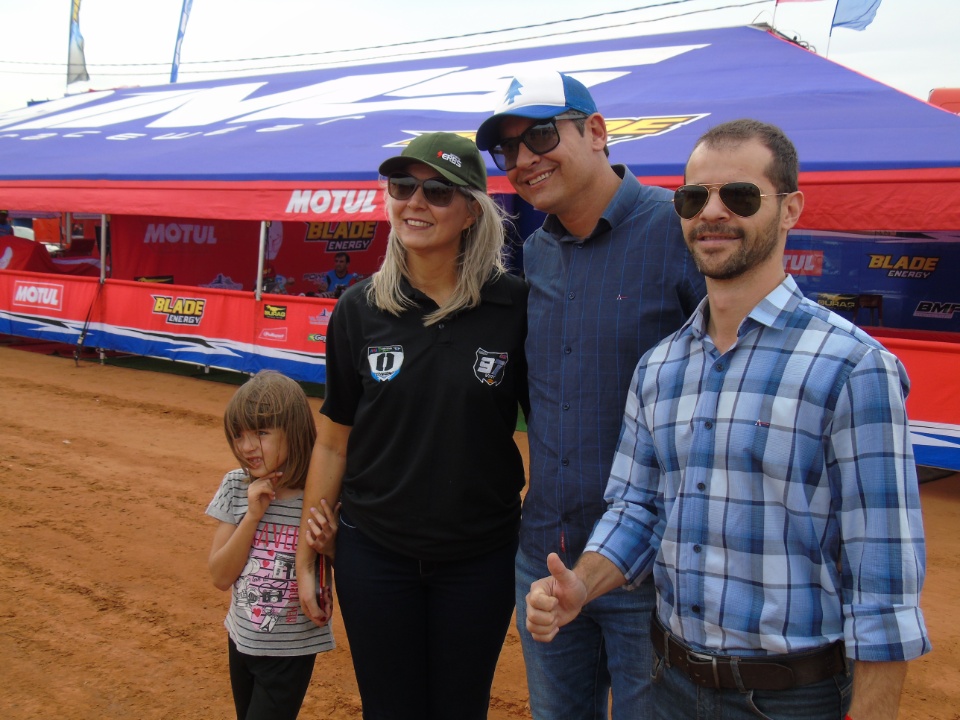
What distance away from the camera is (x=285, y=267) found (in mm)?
14281

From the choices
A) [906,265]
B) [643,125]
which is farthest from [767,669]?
[906,265]

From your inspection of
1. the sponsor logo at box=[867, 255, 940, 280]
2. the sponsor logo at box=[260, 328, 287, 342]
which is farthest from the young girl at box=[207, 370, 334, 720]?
the sponsor logo at box=[867, 255, 940, 280]

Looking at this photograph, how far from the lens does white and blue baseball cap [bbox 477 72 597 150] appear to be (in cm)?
201

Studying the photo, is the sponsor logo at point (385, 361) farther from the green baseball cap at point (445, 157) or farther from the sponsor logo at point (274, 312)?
the sponsor logo at point (274, 312)

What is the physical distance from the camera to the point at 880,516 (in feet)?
4.59

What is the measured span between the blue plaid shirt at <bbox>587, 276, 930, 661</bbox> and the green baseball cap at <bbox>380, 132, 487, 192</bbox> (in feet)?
2.55

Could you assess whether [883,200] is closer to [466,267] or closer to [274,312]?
[466,267]

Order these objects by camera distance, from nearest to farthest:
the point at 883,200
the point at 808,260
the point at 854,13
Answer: the point at 883,200 → the point at 808,260 → the point at 854,13

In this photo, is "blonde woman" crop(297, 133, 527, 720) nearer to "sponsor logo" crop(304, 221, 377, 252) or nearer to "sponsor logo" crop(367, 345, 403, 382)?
"sponsor logo" crop(367, 345, 403, 382)

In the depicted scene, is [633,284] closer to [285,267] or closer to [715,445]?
[715,445]

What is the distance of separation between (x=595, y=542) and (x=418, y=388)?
24.5 inches

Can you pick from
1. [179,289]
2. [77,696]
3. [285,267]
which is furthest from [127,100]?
[77,696]

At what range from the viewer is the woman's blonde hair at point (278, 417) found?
8.25ft

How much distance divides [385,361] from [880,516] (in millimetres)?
1224
